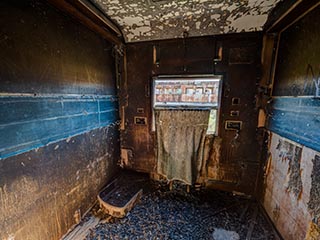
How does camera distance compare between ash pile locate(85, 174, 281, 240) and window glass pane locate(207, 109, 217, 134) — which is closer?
ash pile locate(85, 174, 281, 240)

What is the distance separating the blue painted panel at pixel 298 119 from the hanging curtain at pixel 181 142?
79 centimetres

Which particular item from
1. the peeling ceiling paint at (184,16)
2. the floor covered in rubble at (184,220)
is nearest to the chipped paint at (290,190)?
the floor covered in rubble at (184,220)

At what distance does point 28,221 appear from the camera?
44.4 inches

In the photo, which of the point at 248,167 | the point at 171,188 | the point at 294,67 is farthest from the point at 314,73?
the point at 171,188

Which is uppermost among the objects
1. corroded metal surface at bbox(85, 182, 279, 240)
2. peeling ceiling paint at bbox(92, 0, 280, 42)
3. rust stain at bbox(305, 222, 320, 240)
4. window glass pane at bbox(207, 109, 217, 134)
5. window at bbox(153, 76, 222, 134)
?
peeling ceiling paint at bbox(92, 0, 280, 42)

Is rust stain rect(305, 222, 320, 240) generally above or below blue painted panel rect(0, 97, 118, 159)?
below

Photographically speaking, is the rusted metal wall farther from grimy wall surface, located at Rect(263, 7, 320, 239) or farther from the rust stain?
the rust stain

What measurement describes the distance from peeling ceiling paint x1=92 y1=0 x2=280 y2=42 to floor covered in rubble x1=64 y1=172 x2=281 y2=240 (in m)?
2.27

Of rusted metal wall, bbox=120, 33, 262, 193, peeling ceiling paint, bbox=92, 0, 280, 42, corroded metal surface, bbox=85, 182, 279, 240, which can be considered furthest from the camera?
rusted metal wall, bbox=120, 33, 262, 193

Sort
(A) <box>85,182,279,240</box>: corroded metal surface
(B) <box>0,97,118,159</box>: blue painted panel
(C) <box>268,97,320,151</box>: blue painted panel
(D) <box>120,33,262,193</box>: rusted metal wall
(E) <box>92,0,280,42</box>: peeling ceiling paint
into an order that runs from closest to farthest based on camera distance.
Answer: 1. (B) <box>0,97,118,159</box>: blue painted panel
2. (C) <box>268,97,320,151</box>: blue painted panel
3. (E) <box>92,0,280,42</box>: peeling ceiling paint
4. (A) <box>85,182,279,240</box>: corroded metal surface
5. (D) <box>120,33,262,193</box>: rusted metal wall

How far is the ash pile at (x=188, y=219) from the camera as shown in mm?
1500

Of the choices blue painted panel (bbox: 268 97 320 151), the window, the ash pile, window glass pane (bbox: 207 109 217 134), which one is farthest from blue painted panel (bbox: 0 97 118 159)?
blue painted panel (bbox: 268 97 320 151)

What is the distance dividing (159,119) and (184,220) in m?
1.33

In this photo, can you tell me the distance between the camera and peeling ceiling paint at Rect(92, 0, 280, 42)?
140 cm
